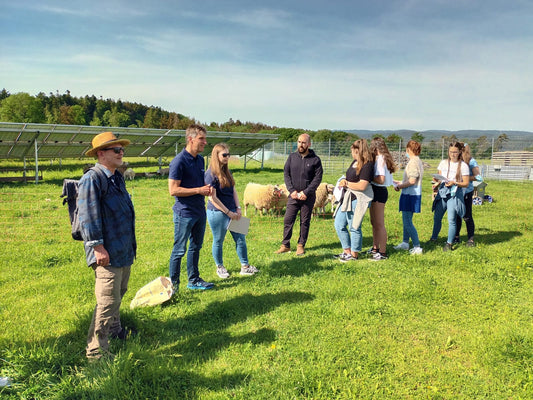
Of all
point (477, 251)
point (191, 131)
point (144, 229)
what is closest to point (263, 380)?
point (191, 131)

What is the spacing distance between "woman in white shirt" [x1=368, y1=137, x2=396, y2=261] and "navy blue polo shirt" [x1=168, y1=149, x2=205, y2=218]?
2.74 m

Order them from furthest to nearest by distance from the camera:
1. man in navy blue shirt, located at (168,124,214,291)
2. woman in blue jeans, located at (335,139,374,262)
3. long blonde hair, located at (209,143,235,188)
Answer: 1. woman in blue jeans, located at (335,139,374,262)
2. long blonde hair, located at (209,143,235,188)
3. man in navy blue shirt, located at (168,124,214,291)

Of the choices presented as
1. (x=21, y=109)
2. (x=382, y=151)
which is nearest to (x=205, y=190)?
(x=382, y=151)

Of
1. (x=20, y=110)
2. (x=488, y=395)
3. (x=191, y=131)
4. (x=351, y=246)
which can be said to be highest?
(x=20, y=110)

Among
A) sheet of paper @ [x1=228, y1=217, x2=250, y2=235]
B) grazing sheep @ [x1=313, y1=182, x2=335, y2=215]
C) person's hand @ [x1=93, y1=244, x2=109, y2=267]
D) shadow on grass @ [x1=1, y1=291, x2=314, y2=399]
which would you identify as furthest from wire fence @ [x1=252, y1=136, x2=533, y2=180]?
person's hand @ [x1=93, y1=244, x2=109, y2=267]

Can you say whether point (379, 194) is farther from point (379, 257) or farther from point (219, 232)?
point (219, 232)

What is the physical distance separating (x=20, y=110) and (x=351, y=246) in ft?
219

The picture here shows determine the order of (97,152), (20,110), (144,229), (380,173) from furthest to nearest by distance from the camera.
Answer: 1. (20,110)
2. (144,229)
3. (380,173)
4. (97,152)

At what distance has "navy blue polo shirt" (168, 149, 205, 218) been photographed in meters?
4.25

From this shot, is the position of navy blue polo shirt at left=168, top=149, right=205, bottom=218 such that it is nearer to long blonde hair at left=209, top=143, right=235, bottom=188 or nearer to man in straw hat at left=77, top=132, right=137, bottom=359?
long blonde hair at left=209, top=143, right=235, bottom=188

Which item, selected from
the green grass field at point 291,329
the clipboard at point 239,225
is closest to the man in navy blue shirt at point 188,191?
the clipboard at point 239,225

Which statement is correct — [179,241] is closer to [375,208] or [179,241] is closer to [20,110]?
[375,208]

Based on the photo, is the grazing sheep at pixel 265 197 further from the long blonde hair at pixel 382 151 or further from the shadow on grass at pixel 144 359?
the shadow on grass at pixel 144 359

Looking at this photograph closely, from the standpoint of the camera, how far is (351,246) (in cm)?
587
